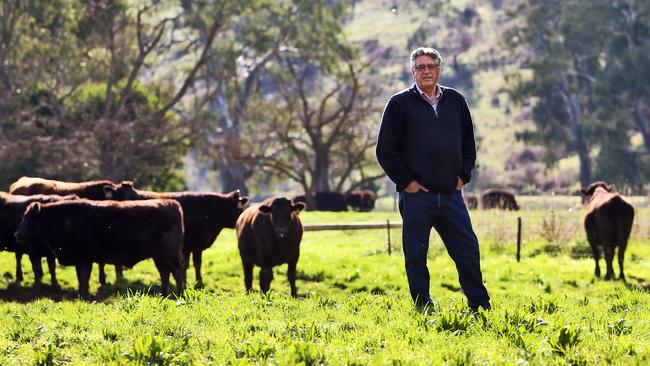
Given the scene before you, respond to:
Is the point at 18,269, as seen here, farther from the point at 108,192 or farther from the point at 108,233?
the point at 108,233

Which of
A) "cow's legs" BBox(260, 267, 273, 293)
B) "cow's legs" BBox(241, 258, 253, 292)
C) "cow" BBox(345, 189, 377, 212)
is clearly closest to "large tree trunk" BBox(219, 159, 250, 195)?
"cow" BBox(345, 189, 377, 212)

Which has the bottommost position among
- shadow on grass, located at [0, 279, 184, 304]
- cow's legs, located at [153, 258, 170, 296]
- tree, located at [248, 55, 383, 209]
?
shadow on grass, located at [0, 279, 184, 304]

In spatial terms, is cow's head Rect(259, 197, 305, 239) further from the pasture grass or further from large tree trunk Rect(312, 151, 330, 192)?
large tree trunk Rect(312, 151, 330, 192)

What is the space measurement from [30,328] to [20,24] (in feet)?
136

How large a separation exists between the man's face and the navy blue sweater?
4.3 inches

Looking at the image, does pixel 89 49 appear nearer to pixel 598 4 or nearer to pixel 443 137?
pixel 598 4

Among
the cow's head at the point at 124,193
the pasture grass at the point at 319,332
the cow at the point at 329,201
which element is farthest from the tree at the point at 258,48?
the pasture grass at the point at 319,332

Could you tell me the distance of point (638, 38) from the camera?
2330 inches

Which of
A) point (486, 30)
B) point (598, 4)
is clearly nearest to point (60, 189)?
point (598, 4)

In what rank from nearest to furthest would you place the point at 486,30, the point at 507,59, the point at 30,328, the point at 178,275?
the point at 30,328, the point at 178,275, the point at 507,59, the point at 486,30

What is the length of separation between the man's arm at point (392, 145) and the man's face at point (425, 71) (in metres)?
0.31

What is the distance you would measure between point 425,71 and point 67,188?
12715 millimetres

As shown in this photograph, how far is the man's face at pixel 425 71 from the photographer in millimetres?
7703

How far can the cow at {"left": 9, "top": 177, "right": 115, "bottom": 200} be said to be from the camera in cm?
1803
